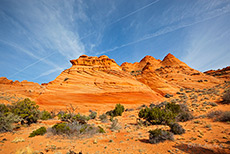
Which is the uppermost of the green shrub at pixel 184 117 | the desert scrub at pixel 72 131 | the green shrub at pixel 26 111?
the green shrub at pixel 184 117

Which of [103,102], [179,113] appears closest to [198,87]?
[179,113]

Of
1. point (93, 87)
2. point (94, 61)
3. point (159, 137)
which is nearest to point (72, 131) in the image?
point (159, 137)

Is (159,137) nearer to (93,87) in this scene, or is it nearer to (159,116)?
(159,116)

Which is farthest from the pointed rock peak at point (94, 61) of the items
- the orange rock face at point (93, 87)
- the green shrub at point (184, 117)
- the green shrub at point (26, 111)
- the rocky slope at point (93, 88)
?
the green shrub at point (184, 117)

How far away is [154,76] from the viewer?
85.9ft

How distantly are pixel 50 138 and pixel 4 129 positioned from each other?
13.5 feet

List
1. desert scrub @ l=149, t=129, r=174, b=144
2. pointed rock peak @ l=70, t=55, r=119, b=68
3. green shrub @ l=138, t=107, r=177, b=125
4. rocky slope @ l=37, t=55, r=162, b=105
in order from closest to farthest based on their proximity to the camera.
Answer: desert scrub @ l=149, t=129, r=174, b=144, green shrub @ l=138, t=107, r=177, b=125, rocky slope @ l=37, t=55, r=162, b=105, pointed rock peak @ l=70, t=55, r=119, b=68

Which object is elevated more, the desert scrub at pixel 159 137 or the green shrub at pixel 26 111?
the green shrub at pixel 26 111

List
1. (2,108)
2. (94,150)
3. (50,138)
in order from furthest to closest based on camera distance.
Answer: (2,108) → (50,138) → (94,150)

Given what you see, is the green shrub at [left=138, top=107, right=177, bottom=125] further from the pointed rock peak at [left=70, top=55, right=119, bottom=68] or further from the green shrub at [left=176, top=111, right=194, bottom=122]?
the pointed rock peak at [left=70, top=55, right=119, bottom=68]

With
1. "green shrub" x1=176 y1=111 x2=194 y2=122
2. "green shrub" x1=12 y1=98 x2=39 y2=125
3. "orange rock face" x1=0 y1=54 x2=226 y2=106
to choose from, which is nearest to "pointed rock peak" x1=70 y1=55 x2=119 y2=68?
"orange rock face" x1=0 y1=54 x2=226 y2=106

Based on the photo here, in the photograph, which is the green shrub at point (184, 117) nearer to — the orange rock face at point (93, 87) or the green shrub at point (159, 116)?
the green shrub at point (159, 116)

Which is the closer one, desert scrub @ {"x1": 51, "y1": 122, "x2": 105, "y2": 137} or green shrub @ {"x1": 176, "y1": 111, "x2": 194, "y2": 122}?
desert scrub @ {"x1": 51, "y1": 122, "x2": 105, "y2": 137}

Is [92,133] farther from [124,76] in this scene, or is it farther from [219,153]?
[124,76]
